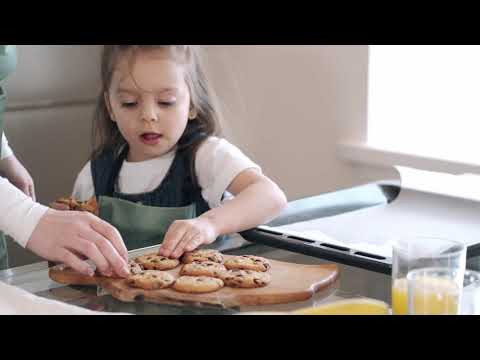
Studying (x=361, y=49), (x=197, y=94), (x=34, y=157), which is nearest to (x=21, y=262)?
(x=34, y=157)

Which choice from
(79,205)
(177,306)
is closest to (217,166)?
(79,205)

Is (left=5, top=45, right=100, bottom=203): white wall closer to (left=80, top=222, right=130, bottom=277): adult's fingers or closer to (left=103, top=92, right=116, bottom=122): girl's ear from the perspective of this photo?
(left=103, top=92, right=116, bottom=122): girl's ear

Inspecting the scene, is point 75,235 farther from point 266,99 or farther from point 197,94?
point 266,99

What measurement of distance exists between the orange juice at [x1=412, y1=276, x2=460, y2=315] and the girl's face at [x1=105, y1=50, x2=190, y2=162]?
28.7 inches

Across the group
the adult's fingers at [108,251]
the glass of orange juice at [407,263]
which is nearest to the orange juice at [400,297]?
the glass of orange juice at [407,263]

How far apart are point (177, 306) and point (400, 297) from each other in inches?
9.9

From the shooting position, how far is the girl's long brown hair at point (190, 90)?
1582 mm

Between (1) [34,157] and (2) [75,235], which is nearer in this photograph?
(2) [75,235]

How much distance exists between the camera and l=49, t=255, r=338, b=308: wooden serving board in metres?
1.01

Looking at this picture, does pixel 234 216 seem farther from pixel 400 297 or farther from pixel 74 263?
pixel 400 297

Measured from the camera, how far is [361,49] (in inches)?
98.8

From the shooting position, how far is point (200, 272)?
1089 mm
